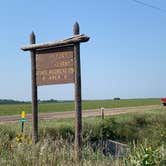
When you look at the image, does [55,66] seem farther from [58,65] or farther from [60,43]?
[60,43]

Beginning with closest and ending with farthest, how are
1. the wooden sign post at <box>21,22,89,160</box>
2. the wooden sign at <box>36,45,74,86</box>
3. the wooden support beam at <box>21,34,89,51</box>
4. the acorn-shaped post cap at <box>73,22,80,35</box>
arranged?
the wooden support beam at <box>21,34,89,51</box>, the wooden sign post at <box>21,22,89,160</box>, the acorn-shaped post cap at <box>73,22,80,35</box>, the wooden sign at <box>36,45,74,86</box>

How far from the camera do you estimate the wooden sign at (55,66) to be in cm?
952

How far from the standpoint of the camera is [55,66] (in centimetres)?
997

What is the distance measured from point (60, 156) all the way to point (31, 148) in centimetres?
87

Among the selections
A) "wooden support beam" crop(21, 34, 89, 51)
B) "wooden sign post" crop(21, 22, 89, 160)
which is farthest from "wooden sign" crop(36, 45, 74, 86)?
"wooden support beam" crop(21, 34, 89, 51)

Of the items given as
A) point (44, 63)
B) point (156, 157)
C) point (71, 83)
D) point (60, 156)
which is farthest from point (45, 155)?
point (44, 63)

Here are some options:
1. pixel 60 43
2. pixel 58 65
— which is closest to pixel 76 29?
pixel 60 43

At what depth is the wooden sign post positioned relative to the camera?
9148mm

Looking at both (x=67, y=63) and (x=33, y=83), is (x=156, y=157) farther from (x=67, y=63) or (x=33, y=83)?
(x=33, y=83)

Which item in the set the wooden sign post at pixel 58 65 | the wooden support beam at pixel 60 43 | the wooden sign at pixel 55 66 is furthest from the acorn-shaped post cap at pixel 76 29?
the wooden sign at pixel 55 66

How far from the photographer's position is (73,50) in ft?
31.0

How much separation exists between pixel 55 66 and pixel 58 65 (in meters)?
0.11

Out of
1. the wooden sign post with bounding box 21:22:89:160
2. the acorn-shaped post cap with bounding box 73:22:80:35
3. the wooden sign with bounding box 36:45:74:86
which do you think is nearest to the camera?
the wooden sign post with bounding box 21:22:89:160

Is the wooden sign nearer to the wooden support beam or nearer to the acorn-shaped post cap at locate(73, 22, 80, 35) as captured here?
the wooden support beam
